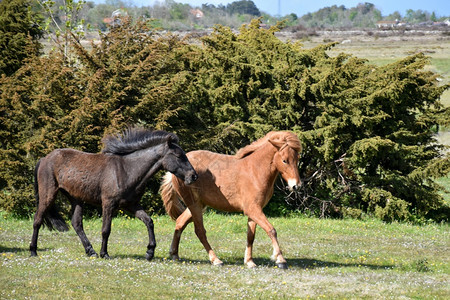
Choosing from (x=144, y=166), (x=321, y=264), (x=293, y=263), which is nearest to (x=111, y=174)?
(x=144, y=166)

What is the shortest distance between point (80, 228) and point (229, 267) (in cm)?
289

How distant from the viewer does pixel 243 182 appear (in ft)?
36.6

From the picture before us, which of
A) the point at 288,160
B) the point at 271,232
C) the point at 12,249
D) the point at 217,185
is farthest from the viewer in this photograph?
the point at 12,249

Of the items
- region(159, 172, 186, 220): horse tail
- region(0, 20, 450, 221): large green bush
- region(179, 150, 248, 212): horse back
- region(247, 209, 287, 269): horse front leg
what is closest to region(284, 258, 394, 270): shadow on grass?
region(247, 209, 287, 269): horse front leg

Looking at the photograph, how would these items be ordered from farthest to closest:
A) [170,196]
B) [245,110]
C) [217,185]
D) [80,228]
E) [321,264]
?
[245,110], [321,264], [170,196], [80,228], [217,185]

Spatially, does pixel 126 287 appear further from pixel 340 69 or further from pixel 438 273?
pixel 340 69

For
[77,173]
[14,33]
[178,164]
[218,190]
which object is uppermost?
[14,33]

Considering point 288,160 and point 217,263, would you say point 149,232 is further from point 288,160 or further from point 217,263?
point 288,160

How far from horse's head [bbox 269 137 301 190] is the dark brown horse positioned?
1.51 meters

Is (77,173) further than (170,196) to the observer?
No

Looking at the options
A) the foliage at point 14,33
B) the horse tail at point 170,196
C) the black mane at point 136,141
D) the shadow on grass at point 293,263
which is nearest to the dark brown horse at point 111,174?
the black mane at point 136,141

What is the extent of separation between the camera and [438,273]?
11.4 metres

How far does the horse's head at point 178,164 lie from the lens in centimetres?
1068

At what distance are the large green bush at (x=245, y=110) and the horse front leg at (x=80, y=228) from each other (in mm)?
6811
